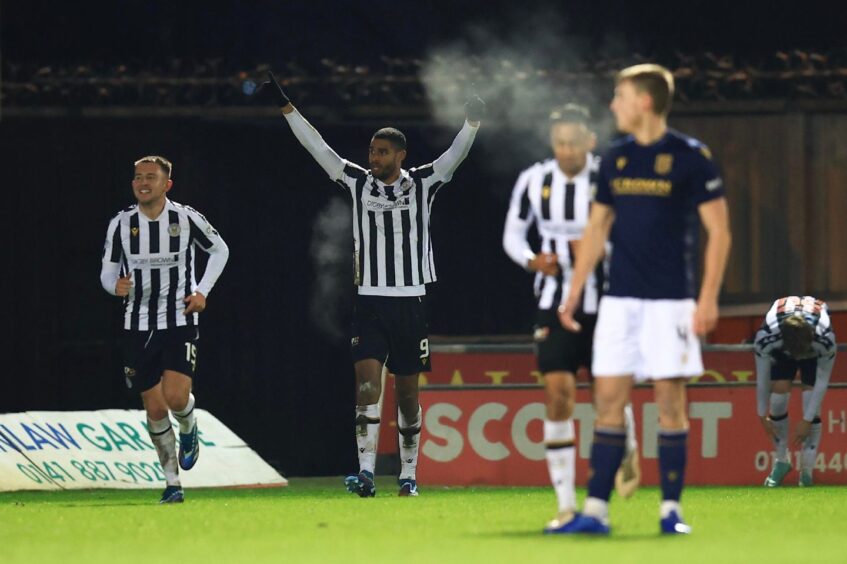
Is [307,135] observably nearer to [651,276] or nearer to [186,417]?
[186,417]

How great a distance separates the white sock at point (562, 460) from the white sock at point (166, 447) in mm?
3532

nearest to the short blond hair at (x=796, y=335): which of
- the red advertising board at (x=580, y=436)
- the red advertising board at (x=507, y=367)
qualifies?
the red advertising board at (x=580, y=436)

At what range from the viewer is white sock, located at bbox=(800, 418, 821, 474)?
13961 millimetres

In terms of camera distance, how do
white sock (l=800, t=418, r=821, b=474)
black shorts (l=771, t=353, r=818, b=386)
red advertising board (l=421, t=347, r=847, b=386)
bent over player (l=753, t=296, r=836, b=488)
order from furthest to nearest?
red advertising board (l=421, t=347, r=847, b=386) < black shorts (l=771, t=353, r=818, b=386) < white sock (l=800, t=418, r=821, b=474) < bent over player (l=753, t=296, r=836, b=488)

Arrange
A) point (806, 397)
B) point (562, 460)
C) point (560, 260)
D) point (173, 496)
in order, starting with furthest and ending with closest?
1. point (806, 397)
2. point (173, 496)
3. point (560, 260)
4. point (562, 460)

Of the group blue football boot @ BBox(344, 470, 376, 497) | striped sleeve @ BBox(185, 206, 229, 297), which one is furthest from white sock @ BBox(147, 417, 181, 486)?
blue football boot @ BBox(344, 470, 376, 497)

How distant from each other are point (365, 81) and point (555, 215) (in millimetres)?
7215

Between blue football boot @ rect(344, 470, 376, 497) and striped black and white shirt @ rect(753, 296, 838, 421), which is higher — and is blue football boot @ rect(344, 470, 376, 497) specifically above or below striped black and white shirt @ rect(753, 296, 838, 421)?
below

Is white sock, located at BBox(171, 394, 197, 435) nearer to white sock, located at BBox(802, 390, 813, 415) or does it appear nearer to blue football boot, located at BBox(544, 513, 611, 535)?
blue football boot, located at BBox(544, 513, 611, 535)

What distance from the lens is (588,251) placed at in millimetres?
8234

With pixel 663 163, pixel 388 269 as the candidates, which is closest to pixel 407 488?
pixel 388 269

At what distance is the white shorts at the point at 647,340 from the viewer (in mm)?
8031

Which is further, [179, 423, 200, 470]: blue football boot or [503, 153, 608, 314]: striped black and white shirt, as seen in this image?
[179, 423, 200, 470]: blue football boot

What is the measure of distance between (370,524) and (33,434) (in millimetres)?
5391
